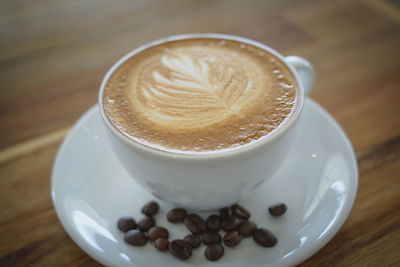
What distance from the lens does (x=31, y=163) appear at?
1.21 metres

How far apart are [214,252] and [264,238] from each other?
0.12 meters

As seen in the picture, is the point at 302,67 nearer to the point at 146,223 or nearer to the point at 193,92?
the point at 193,92

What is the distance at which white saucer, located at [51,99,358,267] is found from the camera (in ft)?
2.85

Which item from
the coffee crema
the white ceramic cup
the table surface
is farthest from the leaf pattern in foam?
the table surface

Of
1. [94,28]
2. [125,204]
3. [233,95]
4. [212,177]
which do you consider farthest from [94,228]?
[94,28]

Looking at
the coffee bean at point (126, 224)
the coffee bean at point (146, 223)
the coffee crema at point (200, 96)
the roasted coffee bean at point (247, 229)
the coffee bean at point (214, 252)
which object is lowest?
the coffee bean at point (146, 223)

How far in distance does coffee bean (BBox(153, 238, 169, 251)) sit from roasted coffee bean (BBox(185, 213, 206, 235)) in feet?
0.24

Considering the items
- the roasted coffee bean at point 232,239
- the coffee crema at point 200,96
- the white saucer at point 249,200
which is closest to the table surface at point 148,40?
the white saucer at point 249,200

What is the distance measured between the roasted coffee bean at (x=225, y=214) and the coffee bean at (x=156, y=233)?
0.15 metres

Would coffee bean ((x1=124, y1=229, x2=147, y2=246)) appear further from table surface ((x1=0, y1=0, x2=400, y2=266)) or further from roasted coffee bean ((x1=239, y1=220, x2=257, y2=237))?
roasted coffee bean ((x1=239, y1=220, x2=257, y2=237))

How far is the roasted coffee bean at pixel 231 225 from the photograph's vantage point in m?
0.94

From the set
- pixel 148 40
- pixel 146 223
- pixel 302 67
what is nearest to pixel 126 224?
pixel 146 223

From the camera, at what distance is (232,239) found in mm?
897

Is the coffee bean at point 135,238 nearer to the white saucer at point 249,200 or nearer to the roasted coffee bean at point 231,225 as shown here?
the white saucer at point 249,200
